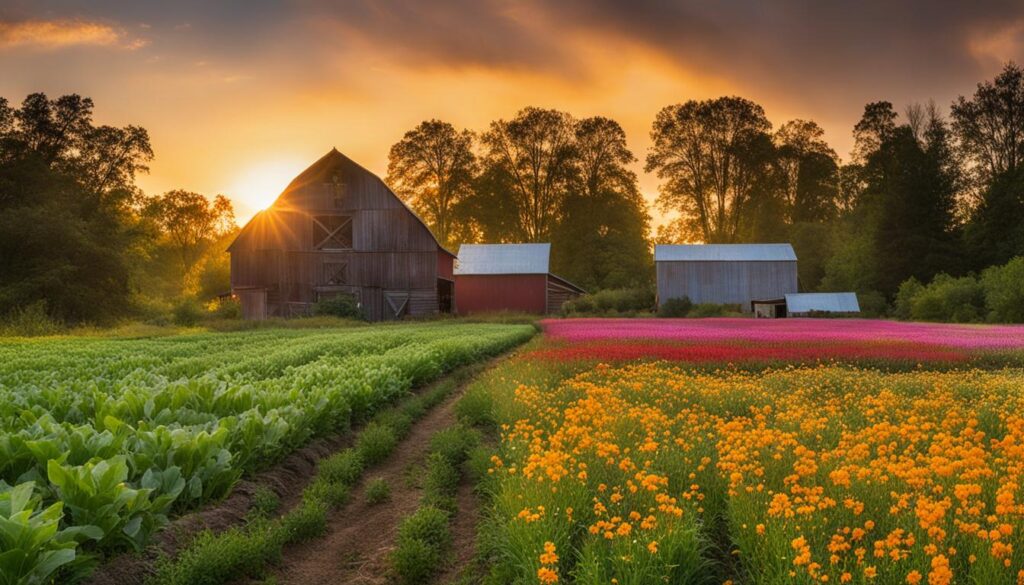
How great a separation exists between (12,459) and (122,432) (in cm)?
87

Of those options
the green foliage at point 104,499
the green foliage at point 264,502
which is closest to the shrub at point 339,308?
the green foliage at point 264,502

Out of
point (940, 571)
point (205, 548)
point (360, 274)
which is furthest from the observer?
point (360, 274)

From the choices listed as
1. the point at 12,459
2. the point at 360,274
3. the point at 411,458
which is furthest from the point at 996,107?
the point at 12,459

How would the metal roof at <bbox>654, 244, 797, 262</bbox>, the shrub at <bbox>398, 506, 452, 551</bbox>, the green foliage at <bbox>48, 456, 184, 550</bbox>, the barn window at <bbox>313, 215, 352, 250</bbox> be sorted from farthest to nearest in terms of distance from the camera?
the metal roof at <bbox>654, 244, 797, 262</bbox>, the barn window at <bbox>313, 215, 352, 250</bbox>, the shrub at <bbox>398, 506, 452, 551</bbox>, the green foliage at <bbox>48, 456, 184, 550</bbox>

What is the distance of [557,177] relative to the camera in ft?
259

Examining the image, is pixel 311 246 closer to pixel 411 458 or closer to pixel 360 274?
pixel 360 274

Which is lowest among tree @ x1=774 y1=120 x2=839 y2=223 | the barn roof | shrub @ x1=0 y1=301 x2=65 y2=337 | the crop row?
the crop row

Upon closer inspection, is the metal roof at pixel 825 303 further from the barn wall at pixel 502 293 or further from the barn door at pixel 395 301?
the barn door at pixel 395 301

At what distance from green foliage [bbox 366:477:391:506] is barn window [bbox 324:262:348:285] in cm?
3644

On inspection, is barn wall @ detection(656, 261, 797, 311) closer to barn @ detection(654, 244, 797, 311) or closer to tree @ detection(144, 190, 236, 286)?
→ barn @ detection(654, 244, 797, 311)

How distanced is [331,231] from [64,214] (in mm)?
16058

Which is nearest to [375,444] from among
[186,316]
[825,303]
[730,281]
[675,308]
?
[186,316]

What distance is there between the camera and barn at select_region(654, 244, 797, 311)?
5759 centimetres

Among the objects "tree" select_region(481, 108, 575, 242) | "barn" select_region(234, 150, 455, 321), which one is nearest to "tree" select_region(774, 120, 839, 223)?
"tree" select_region(481, 108, 575, 242)
